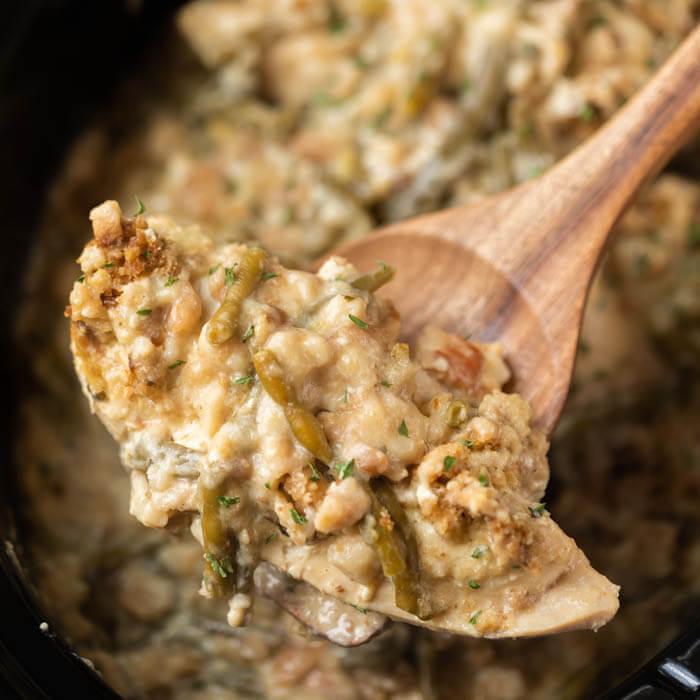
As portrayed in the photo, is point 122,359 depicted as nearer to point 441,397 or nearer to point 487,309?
point 441,397

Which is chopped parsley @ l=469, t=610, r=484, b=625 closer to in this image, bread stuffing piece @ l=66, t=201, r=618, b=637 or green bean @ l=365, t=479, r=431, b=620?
bread stuffing piece @ l=66, t=201, r=618, b=637

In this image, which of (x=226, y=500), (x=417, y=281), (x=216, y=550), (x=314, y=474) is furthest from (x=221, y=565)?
(x=417, y=281)

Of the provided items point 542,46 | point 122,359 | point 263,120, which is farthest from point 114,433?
point 542,46

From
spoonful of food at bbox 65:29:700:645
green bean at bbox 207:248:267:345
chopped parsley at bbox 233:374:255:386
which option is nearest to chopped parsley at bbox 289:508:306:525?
spoonful of food at bbox 65:29:700:645

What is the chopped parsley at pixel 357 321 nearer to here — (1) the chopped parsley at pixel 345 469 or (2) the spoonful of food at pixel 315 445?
(2) the spoonful of food at pixel 315 445

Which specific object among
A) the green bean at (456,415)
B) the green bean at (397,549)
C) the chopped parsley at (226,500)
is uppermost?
the chopped parsley at (226,500)

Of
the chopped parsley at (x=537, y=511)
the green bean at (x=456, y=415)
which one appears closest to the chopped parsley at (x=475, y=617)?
the chopped parsley at (x=537, y=511)

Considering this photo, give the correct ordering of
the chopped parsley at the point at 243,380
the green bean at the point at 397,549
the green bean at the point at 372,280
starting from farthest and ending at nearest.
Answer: the green bean at the point at 372,280 < the chopped parsley at the point at 243,380 < the green bean at the point at 397,549
